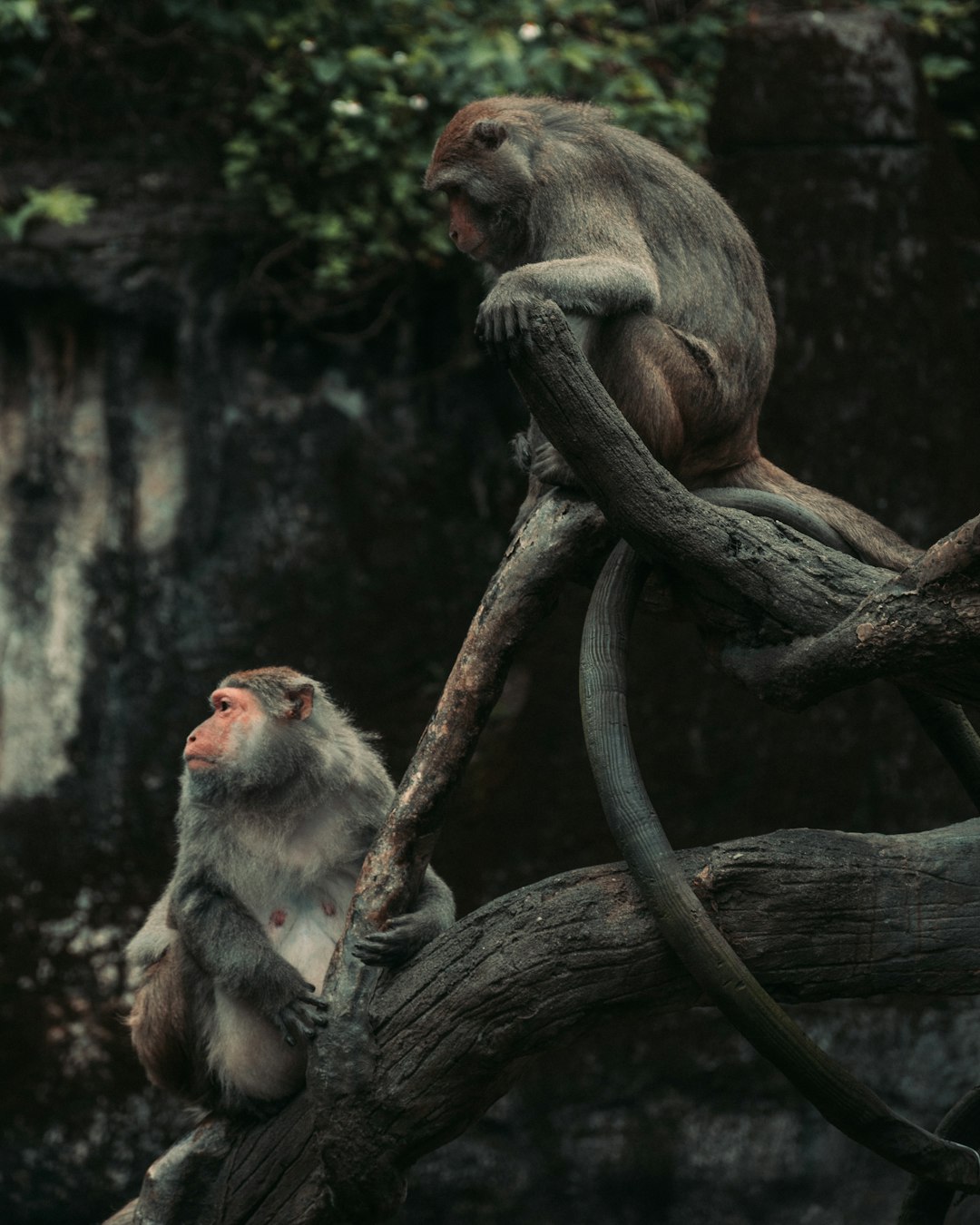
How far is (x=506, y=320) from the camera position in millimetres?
3330

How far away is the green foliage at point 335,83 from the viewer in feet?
23.0

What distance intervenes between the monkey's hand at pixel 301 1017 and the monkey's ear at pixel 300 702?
77cm

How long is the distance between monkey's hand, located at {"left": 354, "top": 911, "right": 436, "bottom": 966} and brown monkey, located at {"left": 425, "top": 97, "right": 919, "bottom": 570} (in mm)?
1247

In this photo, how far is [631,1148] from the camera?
7008 mm

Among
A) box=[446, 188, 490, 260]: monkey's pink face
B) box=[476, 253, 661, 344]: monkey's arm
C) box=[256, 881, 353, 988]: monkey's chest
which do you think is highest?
box=[446, 188, 490, 260]: monkey's pink face

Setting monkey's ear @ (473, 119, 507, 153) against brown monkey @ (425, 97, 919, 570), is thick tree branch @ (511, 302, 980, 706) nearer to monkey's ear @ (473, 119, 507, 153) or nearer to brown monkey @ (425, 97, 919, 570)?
brown monkey @ (425, 97, 919, 570)

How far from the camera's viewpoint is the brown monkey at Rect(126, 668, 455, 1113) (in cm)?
415

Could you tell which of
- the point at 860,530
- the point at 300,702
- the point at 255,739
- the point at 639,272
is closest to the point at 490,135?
the point at 639,272

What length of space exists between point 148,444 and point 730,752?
318 cm

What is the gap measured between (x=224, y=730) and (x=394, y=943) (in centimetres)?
83

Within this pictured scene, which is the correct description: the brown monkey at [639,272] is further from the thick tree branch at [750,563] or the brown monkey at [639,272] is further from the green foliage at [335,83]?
the green foliage at [335,83]

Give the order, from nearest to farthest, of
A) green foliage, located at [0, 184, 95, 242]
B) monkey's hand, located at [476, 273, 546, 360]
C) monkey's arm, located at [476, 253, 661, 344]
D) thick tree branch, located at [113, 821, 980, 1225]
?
monkey's hand, located at [476, 273, 546, 360]
thick tree branch, located at [113, 821, 980, 1225]
monkey's arm, located at [476, 253, 661, 344]
green foliage, located at [0, 184, 95, 242]

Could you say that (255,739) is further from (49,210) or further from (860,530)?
(49,210)

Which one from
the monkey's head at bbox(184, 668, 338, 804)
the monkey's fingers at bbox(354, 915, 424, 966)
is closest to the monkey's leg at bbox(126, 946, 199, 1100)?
the monkey's head at bbox(184, 668, 338, 804)
